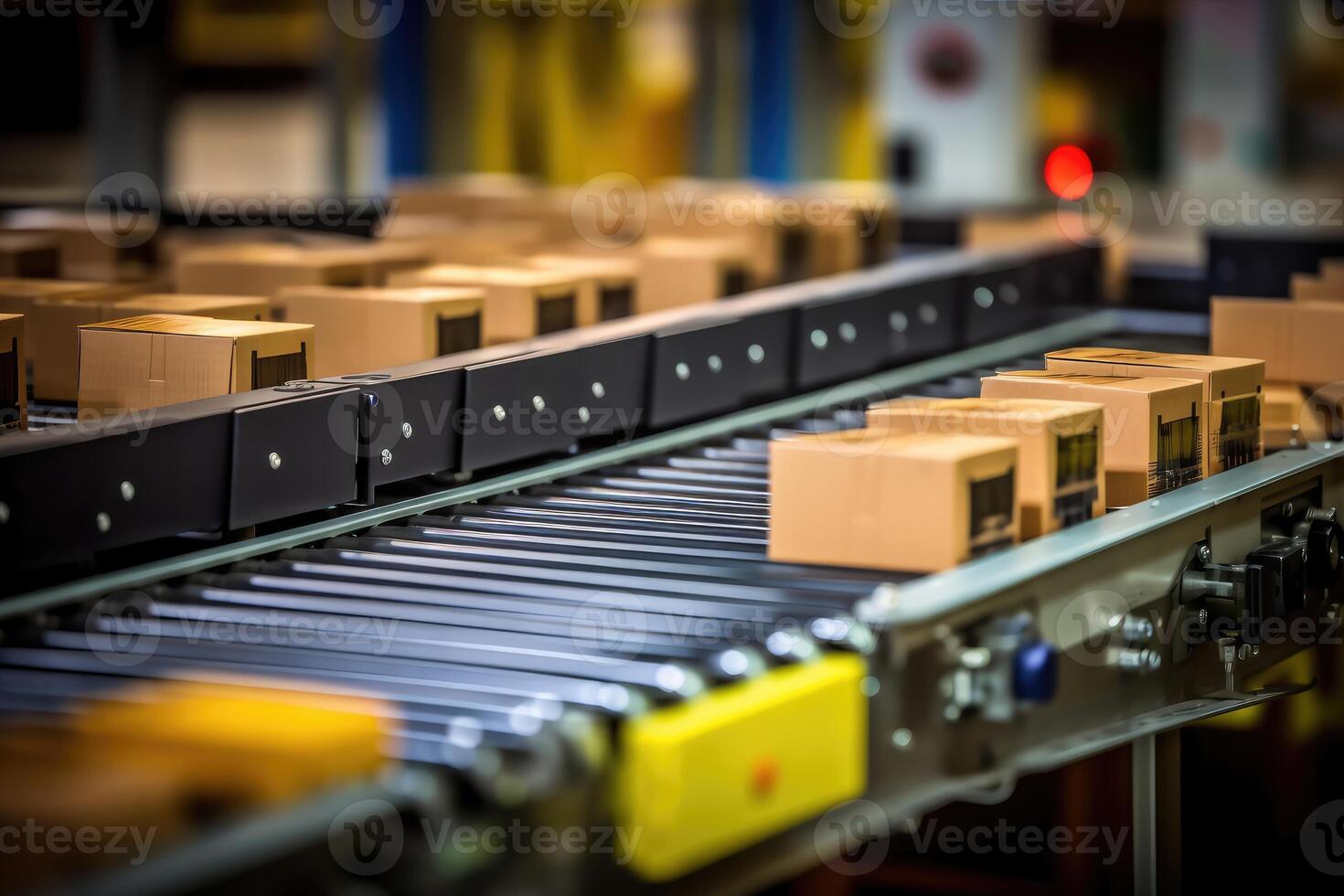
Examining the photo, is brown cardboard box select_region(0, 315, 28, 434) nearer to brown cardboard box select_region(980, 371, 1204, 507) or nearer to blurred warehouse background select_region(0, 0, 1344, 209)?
brown cardboard box select_region(980, 371, 1204, 507)

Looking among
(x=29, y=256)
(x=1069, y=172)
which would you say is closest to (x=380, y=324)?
(x=29, y=256)

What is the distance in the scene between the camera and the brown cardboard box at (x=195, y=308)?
12.6 feet

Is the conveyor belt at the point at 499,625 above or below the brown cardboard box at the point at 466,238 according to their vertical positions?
below

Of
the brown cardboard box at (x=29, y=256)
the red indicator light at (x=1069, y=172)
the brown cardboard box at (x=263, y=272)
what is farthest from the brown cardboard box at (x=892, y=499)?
the red indicator light at (x=1069, y=172)

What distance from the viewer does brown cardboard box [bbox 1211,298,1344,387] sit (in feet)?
13.1

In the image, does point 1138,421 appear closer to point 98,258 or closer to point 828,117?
point 98,258

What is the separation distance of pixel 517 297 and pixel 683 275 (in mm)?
1018

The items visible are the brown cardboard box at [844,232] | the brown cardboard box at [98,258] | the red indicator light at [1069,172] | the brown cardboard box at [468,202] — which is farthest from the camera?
the red indicator light at [1069,172]

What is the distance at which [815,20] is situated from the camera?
11250 mm

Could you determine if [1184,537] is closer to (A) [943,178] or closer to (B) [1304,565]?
(B) [1304,565]

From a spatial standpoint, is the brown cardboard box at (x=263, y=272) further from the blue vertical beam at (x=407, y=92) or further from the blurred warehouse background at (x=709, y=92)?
the blue vertical beam at (x=407, y=92)

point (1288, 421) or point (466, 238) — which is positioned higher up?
point (466, 238)

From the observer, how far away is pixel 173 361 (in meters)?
3.34

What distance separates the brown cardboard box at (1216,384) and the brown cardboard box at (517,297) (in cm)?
139
